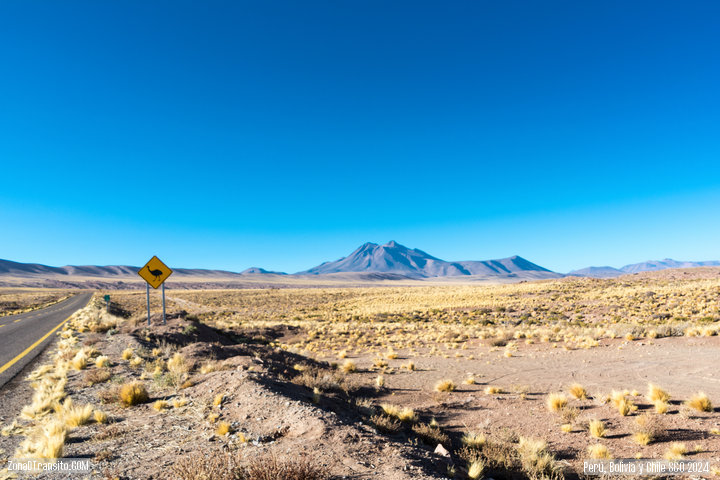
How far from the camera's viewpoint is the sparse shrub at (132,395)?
21.8 feet

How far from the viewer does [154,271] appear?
15.3m

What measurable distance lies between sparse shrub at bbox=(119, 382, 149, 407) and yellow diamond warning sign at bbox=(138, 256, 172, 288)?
874 centimetres

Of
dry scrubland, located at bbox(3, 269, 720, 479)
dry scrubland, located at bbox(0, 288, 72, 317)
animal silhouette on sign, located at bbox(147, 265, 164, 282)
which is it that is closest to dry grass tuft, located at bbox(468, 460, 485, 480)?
dry scrubland, located at bbox(3, 269, 720, 479)

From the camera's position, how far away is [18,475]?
13.3ft

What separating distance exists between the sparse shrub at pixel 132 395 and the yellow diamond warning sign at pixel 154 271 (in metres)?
8.74

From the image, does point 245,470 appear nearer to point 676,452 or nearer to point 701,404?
point 676,452

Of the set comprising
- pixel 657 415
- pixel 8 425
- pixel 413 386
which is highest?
pixel 8 425

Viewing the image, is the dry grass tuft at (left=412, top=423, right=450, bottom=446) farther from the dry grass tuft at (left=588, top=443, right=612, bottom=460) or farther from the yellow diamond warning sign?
the yellow diamond warning sign

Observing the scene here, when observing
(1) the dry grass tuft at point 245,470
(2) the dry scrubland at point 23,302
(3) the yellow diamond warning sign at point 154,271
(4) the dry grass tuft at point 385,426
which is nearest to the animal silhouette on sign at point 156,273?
(3) the yellow diamond warning sign at point 154,271

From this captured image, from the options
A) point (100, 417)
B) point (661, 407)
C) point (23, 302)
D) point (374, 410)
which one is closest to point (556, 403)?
point (661, 407)

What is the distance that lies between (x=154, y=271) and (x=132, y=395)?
983cm

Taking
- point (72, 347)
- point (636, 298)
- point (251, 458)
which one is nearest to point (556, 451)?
point (251, 458)

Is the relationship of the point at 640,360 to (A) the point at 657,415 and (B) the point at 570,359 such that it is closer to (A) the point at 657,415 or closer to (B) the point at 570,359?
(B) the point at 570,359

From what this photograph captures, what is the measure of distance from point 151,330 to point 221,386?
11.4 meters
